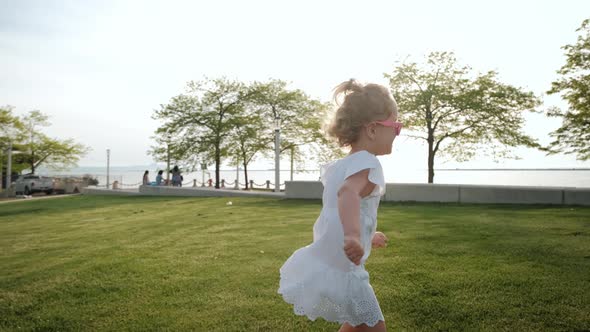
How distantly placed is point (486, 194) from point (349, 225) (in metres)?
12.4

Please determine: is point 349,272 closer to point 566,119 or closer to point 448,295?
point 448,295

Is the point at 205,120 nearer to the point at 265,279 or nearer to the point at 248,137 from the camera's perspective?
the point at 248,137

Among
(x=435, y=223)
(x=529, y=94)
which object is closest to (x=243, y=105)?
(x=529, y=94)

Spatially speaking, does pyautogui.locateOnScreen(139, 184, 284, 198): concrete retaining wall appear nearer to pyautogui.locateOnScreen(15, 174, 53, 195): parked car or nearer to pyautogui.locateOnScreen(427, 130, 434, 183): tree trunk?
pyautogui.locateOnScreen(427, 130, 434, 183): tree trunk

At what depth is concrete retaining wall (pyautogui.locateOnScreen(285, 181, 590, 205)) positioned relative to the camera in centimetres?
1148

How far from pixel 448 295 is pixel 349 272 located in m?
2.02

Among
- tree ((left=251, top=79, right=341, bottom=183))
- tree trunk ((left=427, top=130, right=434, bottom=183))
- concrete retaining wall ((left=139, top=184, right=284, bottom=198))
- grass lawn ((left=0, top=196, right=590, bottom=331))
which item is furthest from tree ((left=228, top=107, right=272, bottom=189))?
grass lawn ((left=0, top=196, right=590, bottom=331))

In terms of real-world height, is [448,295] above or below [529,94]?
below

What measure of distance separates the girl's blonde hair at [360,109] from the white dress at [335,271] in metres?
0.18

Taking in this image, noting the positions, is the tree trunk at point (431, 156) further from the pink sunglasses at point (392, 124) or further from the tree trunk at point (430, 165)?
the pink sunglasses at point (392, 124)

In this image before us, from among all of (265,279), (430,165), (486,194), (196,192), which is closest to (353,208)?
(265,279)

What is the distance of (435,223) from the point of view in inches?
321

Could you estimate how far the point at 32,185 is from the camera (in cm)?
3169

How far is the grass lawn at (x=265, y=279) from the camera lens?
10.4ft
